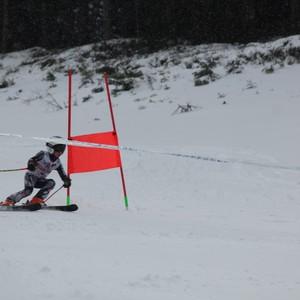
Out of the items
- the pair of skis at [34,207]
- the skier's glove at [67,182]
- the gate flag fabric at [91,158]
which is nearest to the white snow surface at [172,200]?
the pair of skis at [34,207]

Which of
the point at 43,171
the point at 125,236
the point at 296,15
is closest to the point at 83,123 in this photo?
the point at 43,171

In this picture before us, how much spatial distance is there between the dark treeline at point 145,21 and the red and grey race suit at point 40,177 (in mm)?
17475

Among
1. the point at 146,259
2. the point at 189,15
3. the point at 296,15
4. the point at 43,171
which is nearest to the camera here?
the point at 146,259

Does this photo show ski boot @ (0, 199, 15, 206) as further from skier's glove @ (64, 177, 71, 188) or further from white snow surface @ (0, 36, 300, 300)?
skier's glove @ (64, 177, 71, 188)

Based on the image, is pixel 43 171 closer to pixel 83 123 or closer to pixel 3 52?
pixel 83 123

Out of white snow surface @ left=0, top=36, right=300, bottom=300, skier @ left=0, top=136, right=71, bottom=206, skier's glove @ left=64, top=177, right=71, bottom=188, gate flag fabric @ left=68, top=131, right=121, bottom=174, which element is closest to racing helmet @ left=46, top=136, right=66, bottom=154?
skier @ left=0, top=136, right=71, bottom=206

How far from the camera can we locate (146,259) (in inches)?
153

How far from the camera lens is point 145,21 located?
29875mm

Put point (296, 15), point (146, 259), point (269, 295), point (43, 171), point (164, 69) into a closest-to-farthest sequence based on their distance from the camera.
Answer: point (269, 295), point (146, 259), point (43, 171), point (164, 69), point (296, 15)

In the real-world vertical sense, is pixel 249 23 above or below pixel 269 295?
above

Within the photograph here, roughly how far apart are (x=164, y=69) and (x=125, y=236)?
15335 mm

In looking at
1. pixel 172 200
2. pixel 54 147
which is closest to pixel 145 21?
pixel 172 200

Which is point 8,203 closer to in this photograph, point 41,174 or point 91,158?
point 41,174

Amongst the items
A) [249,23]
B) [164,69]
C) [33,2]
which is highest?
[33,2]
